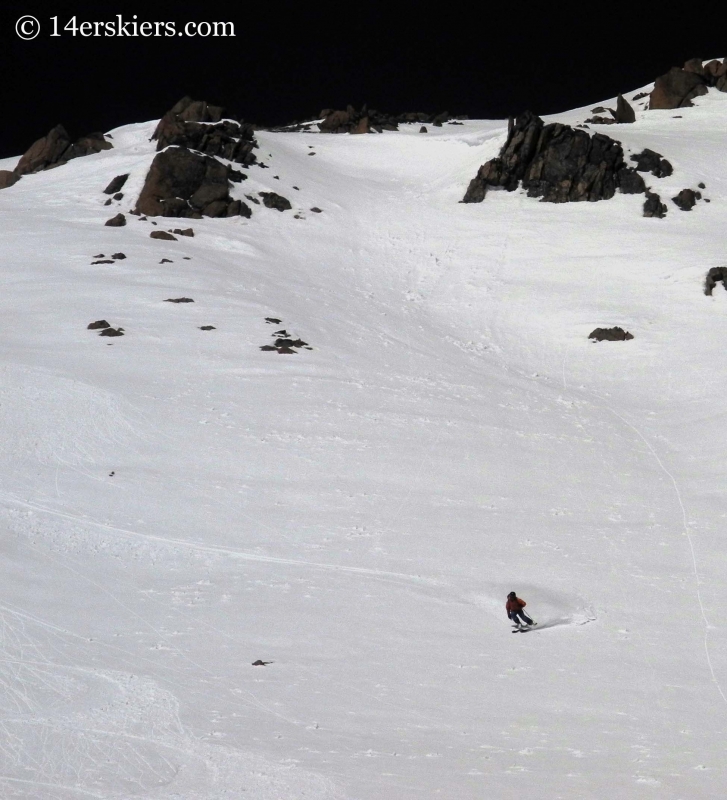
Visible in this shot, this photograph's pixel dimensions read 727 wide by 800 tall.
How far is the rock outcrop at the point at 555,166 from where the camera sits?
213ft

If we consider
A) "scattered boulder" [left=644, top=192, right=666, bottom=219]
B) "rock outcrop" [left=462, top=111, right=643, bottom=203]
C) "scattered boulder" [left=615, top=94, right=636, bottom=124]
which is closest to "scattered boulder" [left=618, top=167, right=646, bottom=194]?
"rock outcrop" [left=462, top=111, right=643, bottom=203]

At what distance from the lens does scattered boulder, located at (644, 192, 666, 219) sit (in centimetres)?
6134

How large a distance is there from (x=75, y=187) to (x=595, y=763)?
59.3 m

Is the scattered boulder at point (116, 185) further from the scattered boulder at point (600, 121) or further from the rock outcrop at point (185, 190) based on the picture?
the scattered boulder at point (600, 121)

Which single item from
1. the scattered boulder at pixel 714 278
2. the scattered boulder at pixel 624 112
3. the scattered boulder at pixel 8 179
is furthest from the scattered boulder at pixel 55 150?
the scattered boulder at pixel 714 278

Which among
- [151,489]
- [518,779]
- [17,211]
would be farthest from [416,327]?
[518,779]

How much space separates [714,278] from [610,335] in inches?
338

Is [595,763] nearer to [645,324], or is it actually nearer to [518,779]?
[518,779]

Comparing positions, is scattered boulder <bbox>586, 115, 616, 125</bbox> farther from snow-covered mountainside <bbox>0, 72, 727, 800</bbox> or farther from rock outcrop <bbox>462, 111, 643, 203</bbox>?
snow-covered mountainside <bbox>0, 72, 727, 800</bbox>

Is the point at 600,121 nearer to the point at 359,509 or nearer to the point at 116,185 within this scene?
the point at 116,185

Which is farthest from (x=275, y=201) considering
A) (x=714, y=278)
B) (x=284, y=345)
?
(x=714, y=278)

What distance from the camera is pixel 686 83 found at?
8312 cm

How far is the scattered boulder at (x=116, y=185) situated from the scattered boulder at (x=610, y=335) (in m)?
32.9

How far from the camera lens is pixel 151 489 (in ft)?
86.3
